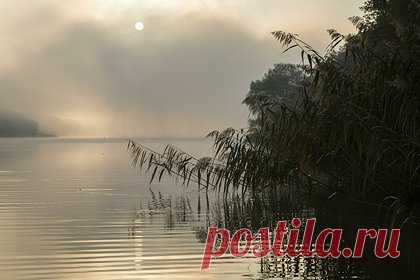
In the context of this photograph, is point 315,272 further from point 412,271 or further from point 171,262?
point 171,262

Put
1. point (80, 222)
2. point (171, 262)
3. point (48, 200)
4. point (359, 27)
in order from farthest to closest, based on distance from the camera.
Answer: point (48, 200) → point (80, 222) → point (359, 27) → point (171, 262)

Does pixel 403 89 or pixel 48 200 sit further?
pixel 48 200

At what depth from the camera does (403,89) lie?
21547mm

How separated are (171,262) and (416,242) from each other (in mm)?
9887

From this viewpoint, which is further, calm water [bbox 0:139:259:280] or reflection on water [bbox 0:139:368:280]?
calm water [bbox 0:139:259:280]

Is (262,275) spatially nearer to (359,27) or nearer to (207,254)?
(207,254)

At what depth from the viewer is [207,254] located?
867 inches

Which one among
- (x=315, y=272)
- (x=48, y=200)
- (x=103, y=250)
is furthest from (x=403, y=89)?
(x=48, y=200)

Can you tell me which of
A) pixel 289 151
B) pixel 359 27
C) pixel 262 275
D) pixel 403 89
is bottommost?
pixel 262 275

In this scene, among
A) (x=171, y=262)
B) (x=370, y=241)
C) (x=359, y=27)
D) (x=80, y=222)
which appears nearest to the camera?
(x=171, y=262)

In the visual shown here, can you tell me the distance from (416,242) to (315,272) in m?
6.56

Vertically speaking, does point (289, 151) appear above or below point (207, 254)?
above

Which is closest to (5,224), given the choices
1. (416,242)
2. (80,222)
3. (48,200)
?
(80,222)

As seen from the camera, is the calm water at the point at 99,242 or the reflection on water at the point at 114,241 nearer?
the reflection on water at the point at 114,241
